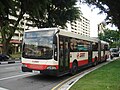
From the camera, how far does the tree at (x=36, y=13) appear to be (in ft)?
110

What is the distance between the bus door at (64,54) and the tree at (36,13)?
19.0 m

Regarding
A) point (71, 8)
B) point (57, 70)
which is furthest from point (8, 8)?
point (57, 70)

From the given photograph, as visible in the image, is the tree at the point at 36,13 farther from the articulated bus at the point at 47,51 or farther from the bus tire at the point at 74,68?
the articulated bus at the point at 47,51

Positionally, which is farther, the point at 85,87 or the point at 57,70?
the point at 57,70

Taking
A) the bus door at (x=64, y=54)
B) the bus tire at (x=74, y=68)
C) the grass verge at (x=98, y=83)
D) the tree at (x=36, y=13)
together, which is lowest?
the grass verge at (x=98, y=83)

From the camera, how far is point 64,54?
13688 mm

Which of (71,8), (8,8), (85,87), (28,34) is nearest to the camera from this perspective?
(85,87)

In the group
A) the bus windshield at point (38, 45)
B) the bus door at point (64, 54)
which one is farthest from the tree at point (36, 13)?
the bus door at point (64, 54)

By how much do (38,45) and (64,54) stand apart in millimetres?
1644

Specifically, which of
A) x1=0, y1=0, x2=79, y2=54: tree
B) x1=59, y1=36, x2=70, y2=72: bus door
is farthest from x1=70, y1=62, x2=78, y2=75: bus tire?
x1=0, y1=0, x2=79, y2=54: tree

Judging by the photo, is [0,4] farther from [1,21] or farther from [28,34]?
[28,34]

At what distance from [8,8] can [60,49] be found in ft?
72.0

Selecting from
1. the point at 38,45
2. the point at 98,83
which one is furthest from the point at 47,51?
the point at 98,83

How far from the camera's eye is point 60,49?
43.2 feet
